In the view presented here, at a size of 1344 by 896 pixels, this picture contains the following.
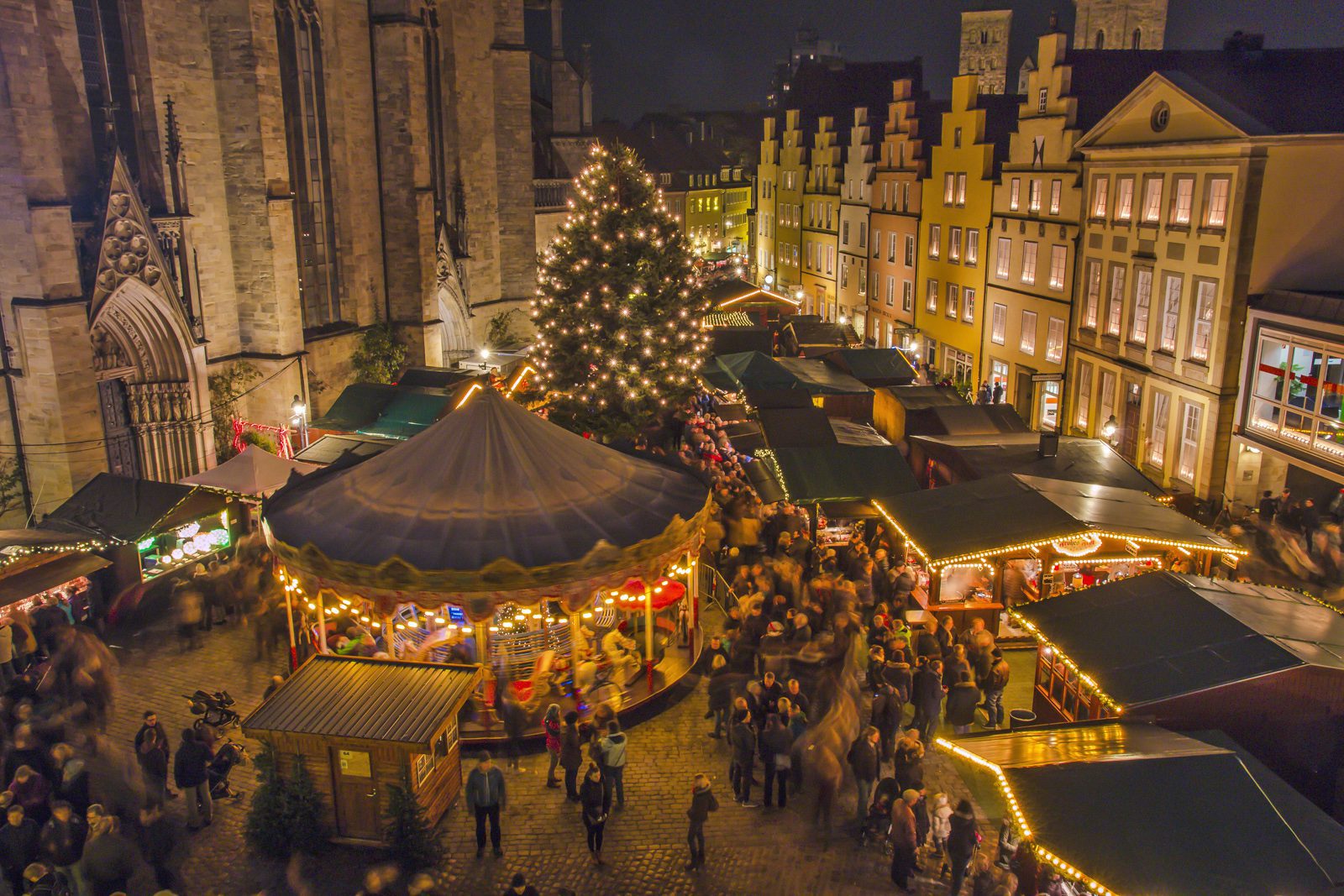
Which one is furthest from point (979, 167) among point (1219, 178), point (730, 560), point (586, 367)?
point (730, 560)

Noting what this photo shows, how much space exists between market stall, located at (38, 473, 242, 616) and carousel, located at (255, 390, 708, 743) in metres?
3.59

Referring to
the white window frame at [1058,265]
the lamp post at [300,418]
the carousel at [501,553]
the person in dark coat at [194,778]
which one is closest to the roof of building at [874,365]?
the white window frame at [1058,265]

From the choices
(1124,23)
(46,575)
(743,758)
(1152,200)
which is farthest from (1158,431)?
(1124,23)

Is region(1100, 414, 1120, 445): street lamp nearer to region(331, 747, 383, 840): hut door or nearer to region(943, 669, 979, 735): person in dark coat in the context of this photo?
region(943, 669, 979, 735): person in dark coat

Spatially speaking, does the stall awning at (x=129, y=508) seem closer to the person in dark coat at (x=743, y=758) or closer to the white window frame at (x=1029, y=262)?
the person in dark coat at (x=743, y=758)

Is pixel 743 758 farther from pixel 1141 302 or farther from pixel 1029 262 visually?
pixel 1029 262

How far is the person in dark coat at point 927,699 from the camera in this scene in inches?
463

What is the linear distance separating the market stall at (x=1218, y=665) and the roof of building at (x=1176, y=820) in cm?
97

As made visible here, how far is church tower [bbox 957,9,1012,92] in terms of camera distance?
202ft

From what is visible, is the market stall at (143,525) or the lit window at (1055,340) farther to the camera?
the lit window at (1055,340)

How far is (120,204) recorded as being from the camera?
20.1m

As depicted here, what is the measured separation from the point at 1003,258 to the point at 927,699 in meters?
21.5

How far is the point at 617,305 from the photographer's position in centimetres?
2323

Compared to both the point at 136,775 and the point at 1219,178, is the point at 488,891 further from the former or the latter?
the point at 1219,178
